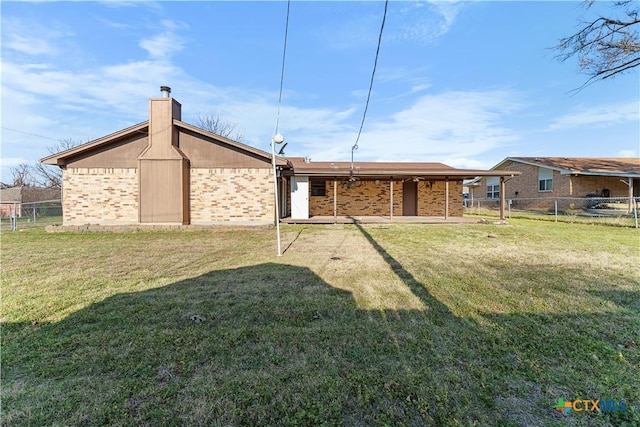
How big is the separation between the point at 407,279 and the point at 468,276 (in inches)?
44.8

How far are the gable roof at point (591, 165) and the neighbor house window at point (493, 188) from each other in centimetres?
213

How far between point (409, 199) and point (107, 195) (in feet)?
50.1

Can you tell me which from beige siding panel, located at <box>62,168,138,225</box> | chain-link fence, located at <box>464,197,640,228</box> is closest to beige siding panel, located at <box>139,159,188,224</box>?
beige siding panel, located at <box>62,168,138,225</box>

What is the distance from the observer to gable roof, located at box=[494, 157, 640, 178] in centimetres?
1948

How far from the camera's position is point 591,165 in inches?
851

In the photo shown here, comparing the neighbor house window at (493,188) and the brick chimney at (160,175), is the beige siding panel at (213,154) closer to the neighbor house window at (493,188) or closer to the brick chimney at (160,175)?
the brick chimney at (160,175)

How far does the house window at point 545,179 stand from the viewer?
21758 mm

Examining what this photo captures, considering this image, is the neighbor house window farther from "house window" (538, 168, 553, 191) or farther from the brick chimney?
the brick chimney

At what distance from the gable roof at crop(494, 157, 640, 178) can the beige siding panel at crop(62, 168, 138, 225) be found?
84.4 feet

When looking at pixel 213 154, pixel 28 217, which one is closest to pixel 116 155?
pixel 213 154

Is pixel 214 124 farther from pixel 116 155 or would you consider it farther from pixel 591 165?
pixel 591 165

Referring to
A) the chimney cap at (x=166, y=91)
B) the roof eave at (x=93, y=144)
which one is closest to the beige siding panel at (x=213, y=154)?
the chimney cap at (x=166, y=91)

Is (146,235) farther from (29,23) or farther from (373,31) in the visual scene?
(373,31)

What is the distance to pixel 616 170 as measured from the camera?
20.2 m
